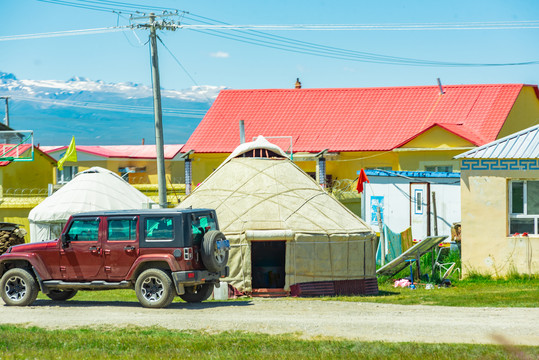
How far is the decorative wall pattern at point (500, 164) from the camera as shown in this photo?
22375 mm

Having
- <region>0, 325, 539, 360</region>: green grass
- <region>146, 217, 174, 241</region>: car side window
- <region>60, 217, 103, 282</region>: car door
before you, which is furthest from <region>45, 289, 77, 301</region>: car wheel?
<region>0, 325, 539, 360</region>: green grass

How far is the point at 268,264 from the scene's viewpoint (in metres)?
22.9

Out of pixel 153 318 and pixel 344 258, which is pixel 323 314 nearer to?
→ pixel 153 318

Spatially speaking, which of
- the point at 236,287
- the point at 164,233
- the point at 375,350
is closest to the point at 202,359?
the point at 375,350

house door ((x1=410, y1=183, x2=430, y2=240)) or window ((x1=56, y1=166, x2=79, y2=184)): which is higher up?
window ((x1=56, y1=166, x2=79, y2=184))

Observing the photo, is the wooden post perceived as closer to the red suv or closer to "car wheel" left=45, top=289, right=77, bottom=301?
the red suv

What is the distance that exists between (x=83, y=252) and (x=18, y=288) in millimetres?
1737

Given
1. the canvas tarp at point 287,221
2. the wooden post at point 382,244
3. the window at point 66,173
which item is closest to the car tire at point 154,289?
the canvas tarp at point 287,221

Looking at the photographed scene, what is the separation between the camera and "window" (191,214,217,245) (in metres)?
16.7

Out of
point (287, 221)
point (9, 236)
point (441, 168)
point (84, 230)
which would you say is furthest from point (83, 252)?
point (441, 168)

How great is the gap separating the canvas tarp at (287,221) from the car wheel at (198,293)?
11.2 ft

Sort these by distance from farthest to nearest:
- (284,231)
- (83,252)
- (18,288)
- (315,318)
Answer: (284,231) < (18,288) < (83,252) < (315,318)

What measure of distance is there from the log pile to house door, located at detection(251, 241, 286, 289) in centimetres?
1490

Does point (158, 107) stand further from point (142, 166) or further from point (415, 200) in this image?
point (142, 166)
